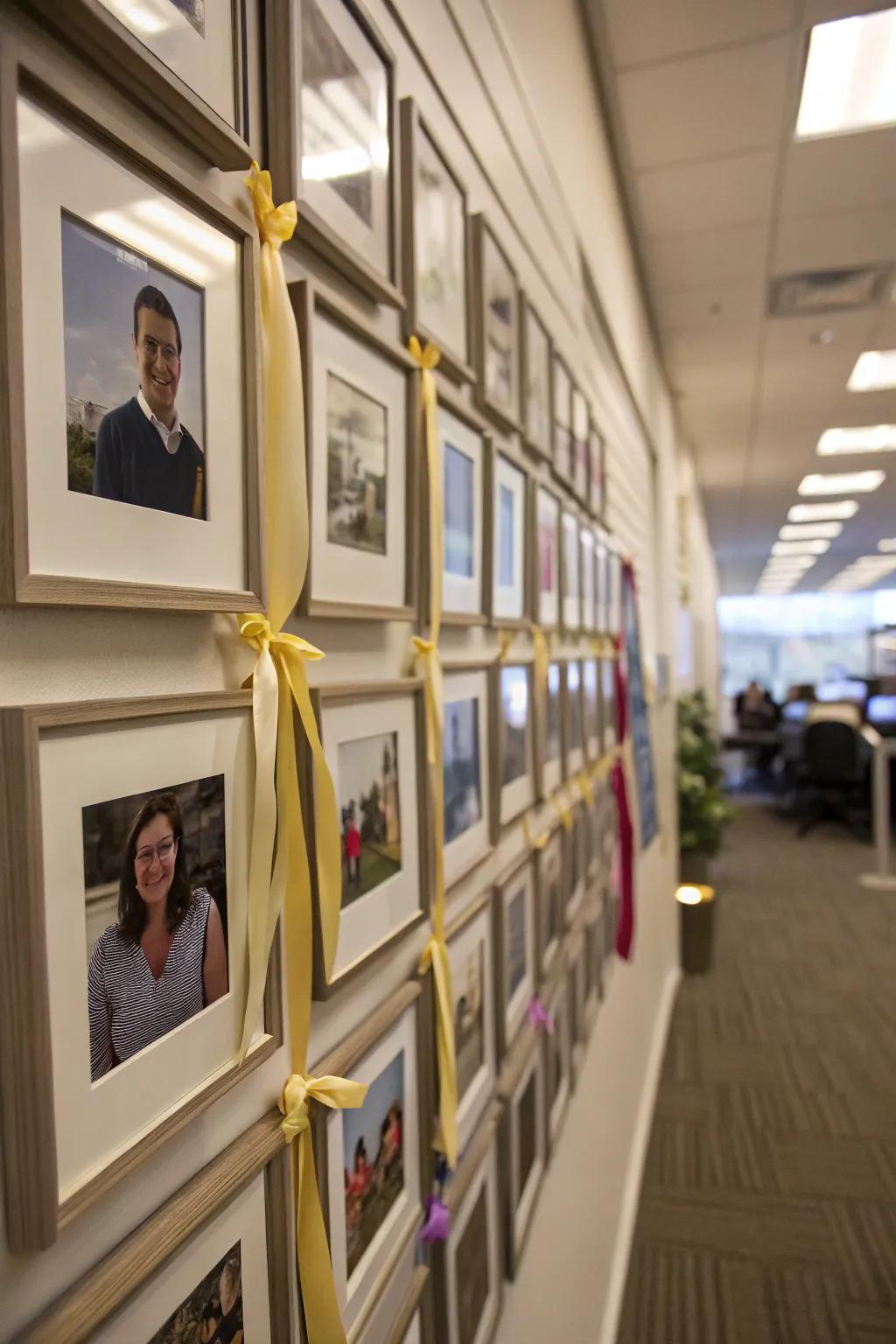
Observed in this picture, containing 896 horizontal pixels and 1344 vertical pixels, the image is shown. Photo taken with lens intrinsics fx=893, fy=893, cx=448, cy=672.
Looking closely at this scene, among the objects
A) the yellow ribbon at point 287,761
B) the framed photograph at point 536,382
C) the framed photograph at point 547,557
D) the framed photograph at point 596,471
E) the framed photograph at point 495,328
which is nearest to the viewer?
the yellow ribbon at point 287,761

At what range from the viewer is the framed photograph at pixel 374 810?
690 millimetres

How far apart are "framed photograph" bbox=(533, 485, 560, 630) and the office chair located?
23.9 feet

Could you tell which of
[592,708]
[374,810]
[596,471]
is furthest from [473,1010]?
[596,471]

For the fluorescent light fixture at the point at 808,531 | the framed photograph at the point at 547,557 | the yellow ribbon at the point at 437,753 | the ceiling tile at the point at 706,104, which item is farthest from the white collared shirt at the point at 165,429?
the fluorescent light fixture at the point at 808,531

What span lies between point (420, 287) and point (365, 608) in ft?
1.21

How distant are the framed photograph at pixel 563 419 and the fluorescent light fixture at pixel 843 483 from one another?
22.1 feet

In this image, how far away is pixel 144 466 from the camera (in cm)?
47

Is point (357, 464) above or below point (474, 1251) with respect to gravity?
above

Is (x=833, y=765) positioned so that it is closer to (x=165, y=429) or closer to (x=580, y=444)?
(x=580, y=444)

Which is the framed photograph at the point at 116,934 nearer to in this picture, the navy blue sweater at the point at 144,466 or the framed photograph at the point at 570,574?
the navy blue sweater at the point at 144,466

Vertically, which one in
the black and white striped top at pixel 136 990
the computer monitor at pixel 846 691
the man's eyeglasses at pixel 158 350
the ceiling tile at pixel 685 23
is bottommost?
the computer monitor at pixel 846 691

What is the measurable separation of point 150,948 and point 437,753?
1.55ft

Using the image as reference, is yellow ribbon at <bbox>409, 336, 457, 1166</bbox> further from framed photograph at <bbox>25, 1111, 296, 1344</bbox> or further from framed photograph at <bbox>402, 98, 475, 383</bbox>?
framed photograph at <bbox>25, 1111, 296, 1344</bbox>

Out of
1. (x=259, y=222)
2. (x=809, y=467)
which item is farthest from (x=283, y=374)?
(x=809, y=467)
